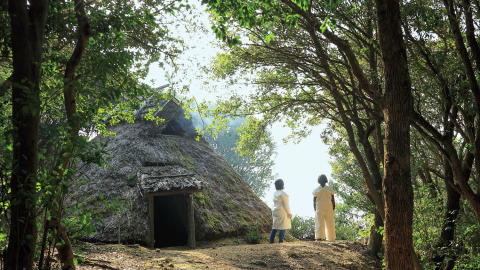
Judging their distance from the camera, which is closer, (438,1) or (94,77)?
(94,77)

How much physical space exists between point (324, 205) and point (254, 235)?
2357 mm

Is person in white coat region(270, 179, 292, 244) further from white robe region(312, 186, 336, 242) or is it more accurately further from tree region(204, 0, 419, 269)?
tree region(204, 0, 419, 269)

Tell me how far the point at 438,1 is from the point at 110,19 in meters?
6.24

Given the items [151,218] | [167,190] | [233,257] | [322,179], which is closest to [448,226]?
[322,179]

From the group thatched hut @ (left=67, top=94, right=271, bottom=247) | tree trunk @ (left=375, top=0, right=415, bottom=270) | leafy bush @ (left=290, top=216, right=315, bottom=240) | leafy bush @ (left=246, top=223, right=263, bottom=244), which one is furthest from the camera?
leafy bush @ (left=290, top=216, right=315, bottom=240)

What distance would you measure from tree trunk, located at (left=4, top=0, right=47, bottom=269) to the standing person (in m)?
7.91

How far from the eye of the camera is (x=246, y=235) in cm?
1037

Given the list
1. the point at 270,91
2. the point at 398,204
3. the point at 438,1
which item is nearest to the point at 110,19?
the point at 398,204

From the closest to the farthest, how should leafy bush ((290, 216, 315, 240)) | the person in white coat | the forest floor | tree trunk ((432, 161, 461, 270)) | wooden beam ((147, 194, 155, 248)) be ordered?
the forest floor, tree trunk ((432, 161, 461, 270)), wooden beam ((147, 194, 155, 248)), the person in white coat, leafy bush ((290, 216, 315, 240))

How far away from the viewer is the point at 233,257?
23.2ft

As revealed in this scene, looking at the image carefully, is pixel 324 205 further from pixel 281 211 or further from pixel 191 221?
pixel 191 221

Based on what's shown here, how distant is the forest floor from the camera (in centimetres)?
566

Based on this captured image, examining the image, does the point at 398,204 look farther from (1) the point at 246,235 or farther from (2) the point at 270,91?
(1) the point at 246,235

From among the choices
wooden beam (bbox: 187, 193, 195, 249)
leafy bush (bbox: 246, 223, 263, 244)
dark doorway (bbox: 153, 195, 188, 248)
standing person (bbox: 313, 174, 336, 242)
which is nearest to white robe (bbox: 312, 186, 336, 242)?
standing person (bbox: 313, 174, 336, 242)
